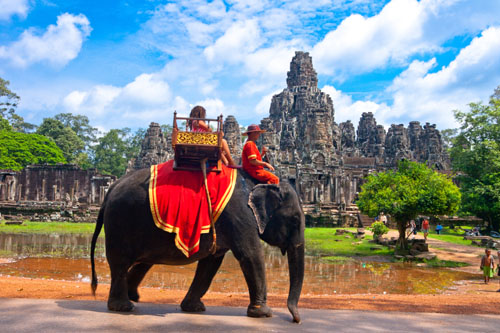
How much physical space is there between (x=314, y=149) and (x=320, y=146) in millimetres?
779

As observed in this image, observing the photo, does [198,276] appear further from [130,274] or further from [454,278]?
[454,278]

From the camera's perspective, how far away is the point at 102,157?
252 ft

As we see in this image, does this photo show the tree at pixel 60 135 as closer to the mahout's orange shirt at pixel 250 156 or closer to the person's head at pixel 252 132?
the person's head at pixel 252 132

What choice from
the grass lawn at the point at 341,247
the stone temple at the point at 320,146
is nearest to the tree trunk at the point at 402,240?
the grass lawn at the point at 341,247

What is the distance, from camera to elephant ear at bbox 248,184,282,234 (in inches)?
208

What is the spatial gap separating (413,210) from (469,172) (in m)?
18.5

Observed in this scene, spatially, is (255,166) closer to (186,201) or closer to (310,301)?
(186,201)

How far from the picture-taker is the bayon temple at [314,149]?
1812 inches

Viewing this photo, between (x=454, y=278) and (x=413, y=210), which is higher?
(x=413, y=210)

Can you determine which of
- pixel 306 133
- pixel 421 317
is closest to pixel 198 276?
pixel 421 317

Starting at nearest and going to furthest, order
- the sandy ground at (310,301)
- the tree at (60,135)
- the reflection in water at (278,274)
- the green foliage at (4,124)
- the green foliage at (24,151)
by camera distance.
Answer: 1. the sandy ground at (310,301)
2. the reflection in water at (278,274)
3. the green foliage at (24,151)
4. the green foliage at (4,124)
5. the tree at (60,135)

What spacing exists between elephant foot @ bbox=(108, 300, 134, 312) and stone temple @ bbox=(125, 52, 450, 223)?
27235 mm

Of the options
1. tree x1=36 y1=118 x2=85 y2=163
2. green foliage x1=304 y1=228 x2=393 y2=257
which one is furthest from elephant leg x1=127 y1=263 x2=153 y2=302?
tree x1=36 y1=118 x2=85 y2=163

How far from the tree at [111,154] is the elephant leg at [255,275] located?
73280mm
